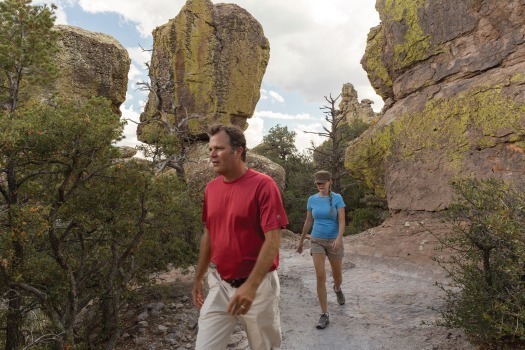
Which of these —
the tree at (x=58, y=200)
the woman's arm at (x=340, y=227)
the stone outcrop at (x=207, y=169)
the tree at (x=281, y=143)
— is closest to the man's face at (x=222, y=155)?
the tree at (x=58, y=200)

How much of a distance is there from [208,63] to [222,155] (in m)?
23.7

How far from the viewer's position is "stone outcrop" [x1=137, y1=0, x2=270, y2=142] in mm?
24703

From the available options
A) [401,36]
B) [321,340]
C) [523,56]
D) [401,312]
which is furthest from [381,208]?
[321,340]

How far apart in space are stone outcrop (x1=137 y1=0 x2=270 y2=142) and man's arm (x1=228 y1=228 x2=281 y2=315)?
21.6 metres

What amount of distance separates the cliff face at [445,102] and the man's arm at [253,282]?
28.4 feet

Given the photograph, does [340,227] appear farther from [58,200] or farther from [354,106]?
[354,106]

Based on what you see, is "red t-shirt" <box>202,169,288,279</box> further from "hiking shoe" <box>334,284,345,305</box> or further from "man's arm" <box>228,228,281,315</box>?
"hiking shoe" <box>334,284,345,305</box>

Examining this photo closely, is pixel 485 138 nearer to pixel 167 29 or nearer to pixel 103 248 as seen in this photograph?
pixel 103 248

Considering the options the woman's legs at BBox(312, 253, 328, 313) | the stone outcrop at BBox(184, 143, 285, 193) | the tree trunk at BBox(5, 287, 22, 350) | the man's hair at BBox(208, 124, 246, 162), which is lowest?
the tree trunk at BBox(5, 287, 22, 350)

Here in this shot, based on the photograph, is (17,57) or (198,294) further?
(17,57)

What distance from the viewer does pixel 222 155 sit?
2811 millimetres

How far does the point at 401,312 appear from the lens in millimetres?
6266

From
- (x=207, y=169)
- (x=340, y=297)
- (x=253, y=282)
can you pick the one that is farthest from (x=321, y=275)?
(x=207, y=169)

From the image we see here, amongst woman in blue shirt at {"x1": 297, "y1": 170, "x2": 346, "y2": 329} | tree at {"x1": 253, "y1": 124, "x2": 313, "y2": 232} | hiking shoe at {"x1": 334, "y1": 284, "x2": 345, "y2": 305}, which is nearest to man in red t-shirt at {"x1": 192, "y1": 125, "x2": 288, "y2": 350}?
woman in blue shirt at {"x1": 297, "y1": 170, "x2": 346, "y2": 329}
